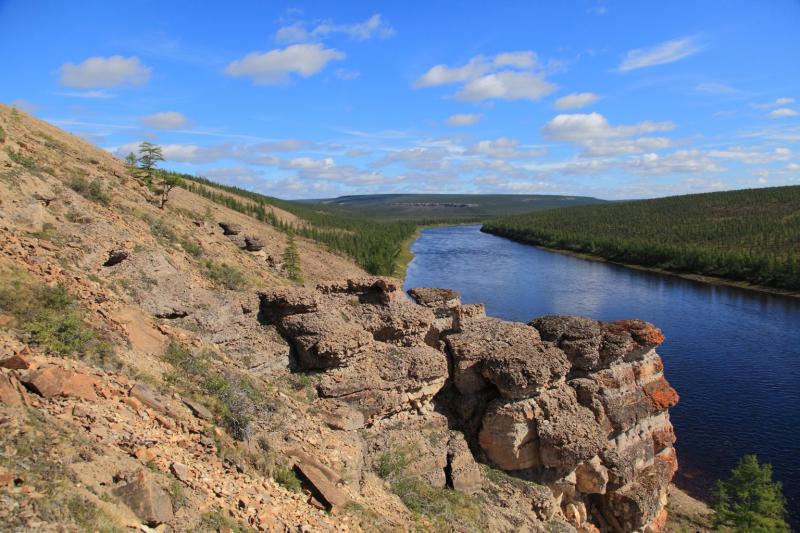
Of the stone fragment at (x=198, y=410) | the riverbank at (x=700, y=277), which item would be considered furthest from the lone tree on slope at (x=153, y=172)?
the riverbank at (x=700, y=277)

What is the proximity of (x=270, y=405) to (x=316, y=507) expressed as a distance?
361 cm

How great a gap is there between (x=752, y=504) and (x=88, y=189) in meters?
32.9

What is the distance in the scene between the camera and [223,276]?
71.7 ft

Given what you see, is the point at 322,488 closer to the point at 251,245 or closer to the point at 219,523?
the point at 219,523

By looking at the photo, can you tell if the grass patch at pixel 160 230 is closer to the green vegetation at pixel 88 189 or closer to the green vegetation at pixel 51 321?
the green vegetation at pixel 88 189

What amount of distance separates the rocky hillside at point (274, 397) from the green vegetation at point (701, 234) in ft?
250

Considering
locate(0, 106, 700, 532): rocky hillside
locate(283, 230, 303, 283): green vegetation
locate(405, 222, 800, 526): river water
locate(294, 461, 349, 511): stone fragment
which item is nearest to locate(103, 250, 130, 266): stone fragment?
locate(0, 106, 700, 532): rocky hillside

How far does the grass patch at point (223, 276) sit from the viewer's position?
836 inches

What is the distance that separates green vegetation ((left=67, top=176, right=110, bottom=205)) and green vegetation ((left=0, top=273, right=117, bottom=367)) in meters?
10.2

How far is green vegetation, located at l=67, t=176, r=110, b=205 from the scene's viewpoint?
21712 mm

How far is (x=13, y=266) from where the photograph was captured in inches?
516

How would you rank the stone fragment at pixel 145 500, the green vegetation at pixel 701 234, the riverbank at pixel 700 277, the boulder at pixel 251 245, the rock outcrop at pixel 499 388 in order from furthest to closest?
1. the green vegetation at pixel 701 234
2. the riverbank at pixel 700 277
3. the boulder at pixel 251 245
4. the rock outcrop at pixel 499 388
5. the stone fragment at pixel 145 500

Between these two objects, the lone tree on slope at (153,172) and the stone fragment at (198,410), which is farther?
the lone tree on slope at (153,172)

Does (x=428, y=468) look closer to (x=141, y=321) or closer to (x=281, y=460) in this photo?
(x=281, y=460)
